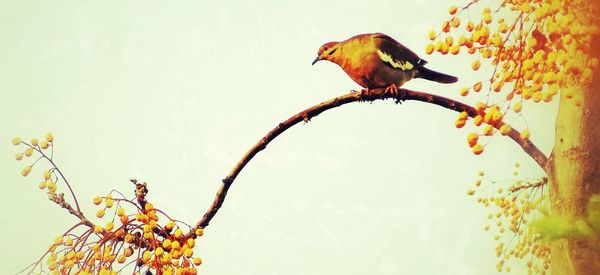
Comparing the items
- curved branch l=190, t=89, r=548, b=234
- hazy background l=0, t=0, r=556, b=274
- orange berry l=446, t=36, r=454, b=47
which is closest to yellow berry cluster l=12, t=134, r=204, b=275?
curved branch l=190, t=89, r=548, b=234

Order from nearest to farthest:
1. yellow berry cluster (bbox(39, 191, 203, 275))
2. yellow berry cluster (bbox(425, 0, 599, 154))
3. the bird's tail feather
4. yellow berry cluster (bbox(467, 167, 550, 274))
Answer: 1. yellow berry cluster (bbox(425, 0, 599, 154))
2. yellow berry cluster (bbox(39, 191, 203, 275))
3. yellow berry cluster (bbox(467, 167, 550, 274))
4. the bird's tail feather

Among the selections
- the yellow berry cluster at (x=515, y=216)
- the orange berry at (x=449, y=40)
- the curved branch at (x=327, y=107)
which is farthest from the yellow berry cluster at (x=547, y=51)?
the yellow berry cluster at (x=515, y=216)

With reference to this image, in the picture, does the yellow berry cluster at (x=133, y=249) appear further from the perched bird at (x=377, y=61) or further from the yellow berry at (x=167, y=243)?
the perched bird at (x=377, y=61)

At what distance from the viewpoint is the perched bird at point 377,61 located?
3.45 ft

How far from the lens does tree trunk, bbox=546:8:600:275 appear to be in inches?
30.3

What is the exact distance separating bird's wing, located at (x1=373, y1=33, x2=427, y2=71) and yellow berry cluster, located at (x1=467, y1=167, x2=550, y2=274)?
0.29 m

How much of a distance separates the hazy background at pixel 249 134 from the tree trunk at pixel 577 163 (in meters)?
0.36

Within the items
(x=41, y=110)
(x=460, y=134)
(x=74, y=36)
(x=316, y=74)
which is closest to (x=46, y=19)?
Result: (x=74, y=36)

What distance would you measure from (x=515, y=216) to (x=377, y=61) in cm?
44

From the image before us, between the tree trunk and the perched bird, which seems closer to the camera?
the tree trunk

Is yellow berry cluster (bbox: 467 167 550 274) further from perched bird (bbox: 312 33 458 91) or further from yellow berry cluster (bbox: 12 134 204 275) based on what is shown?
yellow berry cluster (bbox: 12 134 204 275)

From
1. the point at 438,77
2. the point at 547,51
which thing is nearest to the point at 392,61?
the point at 438,77

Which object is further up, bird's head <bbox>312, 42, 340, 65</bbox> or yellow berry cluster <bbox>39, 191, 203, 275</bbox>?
bird's head <bbox>312, 42, 340, 65</bbox>

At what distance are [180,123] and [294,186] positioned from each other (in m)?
0.32
